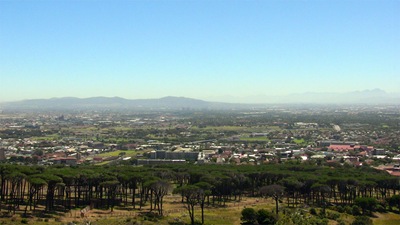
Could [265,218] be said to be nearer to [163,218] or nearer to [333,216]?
[333,216]

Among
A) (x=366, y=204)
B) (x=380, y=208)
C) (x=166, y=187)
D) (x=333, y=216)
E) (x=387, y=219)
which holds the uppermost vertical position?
(x=166, y=187)

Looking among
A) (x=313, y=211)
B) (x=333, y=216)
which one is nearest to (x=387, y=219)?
(x=333, y=216)

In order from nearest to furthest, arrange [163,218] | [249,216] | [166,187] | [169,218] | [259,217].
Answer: [259,217] < [249,216] < [163,218] < [169,218] < [166,187]

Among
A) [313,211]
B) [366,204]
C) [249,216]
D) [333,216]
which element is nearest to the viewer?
[249,216]

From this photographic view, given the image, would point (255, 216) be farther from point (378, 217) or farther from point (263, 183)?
point (263, 183)

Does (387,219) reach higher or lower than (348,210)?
lower

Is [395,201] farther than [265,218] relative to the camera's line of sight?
Yes

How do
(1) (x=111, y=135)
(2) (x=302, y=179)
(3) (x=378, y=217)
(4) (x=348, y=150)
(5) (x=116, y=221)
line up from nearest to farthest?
(5) (x=116, y=221) → (3) (x=378, y=217) → (2) (x=302, y=179) → (4) (x=348, y=150) → (1) (x=111, y=135)

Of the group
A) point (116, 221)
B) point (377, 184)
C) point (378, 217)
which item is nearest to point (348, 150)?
point (377, 184)

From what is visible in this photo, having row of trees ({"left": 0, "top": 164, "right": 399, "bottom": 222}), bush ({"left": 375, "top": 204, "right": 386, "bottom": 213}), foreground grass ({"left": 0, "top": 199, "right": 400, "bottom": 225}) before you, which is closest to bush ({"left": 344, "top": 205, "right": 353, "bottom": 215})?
foreground grass ({"left": 0, "top": 199, "right": 400, "bottom": 225})

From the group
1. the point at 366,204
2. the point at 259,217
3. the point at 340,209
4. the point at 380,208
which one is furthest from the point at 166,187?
the point at 380,208
